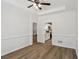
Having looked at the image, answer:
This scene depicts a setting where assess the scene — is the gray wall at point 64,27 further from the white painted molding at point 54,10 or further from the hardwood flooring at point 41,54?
the hardwood flooring at point 41,54

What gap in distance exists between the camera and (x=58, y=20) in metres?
5.78

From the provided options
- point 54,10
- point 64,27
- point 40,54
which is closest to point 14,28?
point 40,54

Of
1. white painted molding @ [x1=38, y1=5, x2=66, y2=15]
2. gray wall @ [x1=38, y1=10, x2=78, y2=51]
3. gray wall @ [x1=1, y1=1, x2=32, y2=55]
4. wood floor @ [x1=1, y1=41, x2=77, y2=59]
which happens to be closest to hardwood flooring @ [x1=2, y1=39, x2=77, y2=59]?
wood floor @ [x1=1, y1=41, x2=77, y2=59]

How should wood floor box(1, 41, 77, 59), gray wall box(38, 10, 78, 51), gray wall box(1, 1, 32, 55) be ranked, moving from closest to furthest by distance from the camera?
wood floor box(1, 41, 77, 59) → gray wall box(1, 1, 32, 55) → gray wall box(38, 10, 78, 51)

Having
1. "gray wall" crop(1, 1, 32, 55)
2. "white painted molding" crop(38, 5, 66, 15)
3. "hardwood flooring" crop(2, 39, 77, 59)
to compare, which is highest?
"white painted molding" crop(38, 5, 66, 15)

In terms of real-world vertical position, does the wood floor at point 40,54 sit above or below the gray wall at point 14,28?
below

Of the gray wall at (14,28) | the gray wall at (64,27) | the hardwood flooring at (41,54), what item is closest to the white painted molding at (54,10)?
the gray wall at (64,27)

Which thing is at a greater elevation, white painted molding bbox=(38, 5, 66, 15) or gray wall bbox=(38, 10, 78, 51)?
white painted molding bbox=(38, 5, 66, 15)

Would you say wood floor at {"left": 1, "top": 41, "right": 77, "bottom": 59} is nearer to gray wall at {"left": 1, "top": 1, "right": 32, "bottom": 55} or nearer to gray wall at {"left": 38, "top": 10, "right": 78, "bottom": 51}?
gray wall at {"left": 1, "top": 1, "right": 32, "bottom": 55}

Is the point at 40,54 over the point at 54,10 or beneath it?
beneath

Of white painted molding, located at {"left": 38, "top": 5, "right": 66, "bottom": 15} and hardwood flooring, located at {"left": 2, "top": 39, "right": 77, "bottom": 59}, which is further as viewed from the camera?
white painted molding, located at {"left": 38, "top": 5, "right": 66, "bottom": 15}

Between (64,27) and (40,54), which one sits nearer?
(40,54)

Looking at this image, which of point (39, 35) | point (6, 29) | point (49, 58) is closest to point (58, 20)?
point (39, 35)

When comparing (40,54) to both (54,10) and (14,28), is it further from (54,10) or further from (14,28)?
(54,10)
